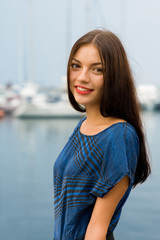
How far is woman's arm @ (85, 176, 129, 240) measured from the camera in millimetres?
1149

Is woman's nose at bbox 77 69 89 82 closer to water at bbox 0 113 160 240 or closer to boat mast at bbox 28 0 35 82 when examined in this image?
water at bbox 0 113 160 240

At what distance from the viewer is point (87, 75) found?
4.01 feet

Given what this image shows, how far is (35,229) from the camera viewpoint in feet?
20.5

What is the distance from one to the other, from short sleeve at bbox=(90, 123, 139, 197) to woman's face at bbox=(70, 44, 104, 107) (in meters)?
0.14

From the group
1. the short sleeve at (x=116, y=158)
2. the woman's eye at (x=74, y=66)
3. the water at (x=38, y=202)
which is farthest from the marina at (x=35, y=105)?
the short sleeve at (x=116, y=158)

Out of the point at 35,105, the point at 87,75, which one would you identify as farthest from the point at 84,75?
the point at 35,105

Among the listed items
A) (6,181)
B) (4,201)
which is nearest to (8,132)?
(6,181)

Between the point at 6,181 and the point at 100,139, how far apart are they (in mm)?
8726

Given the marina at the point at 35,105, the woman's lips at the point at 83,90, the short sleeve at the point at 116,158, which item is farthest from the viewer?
the marina at the point at 35,105

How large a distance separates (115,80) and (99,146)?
19 cm

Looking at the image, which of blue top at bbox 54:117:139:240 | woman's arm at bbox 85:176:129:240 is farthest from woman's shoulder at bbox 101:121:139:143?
woman's arm at bbox 85:176:129:240

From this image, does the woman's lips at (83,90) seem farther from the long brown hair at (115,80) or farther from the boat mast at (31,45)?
the boat mast at (31,45)

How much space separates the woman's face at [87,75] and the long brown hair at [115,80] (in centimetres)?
2

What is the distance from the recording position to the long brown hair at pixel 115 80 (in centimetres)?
118
